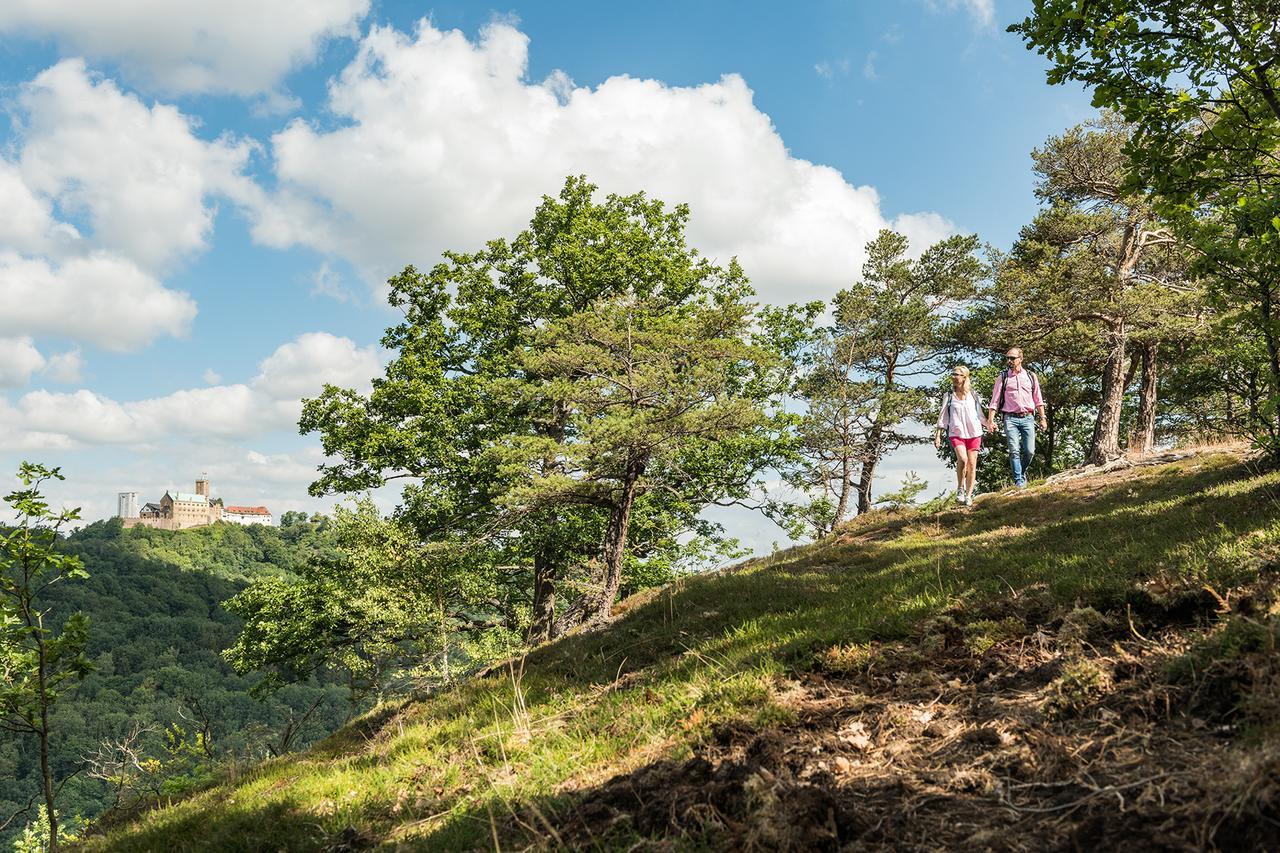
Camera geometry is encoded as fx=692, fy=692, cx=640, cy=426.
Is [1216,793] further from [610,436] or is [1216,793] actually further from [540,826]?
[610,436]

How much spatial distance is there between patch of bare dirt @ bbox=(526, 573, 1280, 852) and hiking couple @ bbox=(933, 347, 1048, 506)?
754cm

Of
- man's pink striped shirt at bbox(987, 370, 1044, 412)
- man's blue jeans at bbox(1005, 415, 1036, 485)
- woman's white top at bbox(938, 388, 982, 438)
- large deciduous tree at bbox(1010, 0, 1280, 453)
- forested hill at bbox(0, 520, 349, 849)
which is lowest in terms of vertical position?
forested hill at bbox(0, 520, 349, 849)

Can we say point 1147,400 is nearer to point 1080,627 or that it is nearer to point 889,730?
point 1080,627

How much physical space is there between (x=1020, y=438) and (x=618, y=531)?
8.40 meters

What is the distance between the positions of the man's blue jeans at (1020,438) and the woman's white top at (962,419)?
197 cm

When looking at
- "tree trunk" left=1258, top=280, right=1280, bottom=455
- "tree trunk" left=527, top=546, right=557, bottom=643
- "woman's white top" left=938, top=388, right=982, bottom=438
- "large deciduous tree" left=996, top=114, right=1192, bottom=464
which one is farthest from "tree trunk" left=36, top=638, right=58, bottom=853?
"large deciduous tree" left=996, top=114, right=1192, bottom=464

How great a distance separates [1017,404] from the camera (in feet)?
42.0

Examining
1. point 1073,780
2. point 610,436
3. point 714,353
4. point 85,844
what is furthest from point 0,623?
point 714,353

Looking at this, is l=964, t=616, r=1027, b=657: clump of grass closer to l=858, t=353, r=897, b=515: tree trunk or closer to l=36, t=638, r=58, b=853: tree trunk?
l=36, t=638, r=58, b=853: tree trunk

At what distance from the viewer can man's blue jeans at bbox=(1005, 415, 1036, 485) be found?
42.9 feet

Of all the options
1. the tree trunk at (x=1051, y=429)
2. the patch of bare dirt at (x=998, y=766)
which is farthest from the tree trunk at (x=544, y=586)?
the tree trunk at (x=1051, y=429)

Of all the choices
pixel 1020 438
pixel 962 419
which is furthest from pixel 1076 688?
pixel 1020 438

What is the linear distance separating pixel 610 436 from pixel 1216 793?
37.1 ft

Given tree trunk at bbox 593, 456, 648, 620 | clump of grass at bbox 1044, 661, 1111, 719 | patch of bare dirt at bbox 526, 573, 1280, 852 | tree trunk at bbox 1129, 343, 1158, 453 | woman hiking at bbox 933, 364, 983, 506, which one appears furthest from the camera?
tree trunk at bbox 1129, 343, 1158, 453
